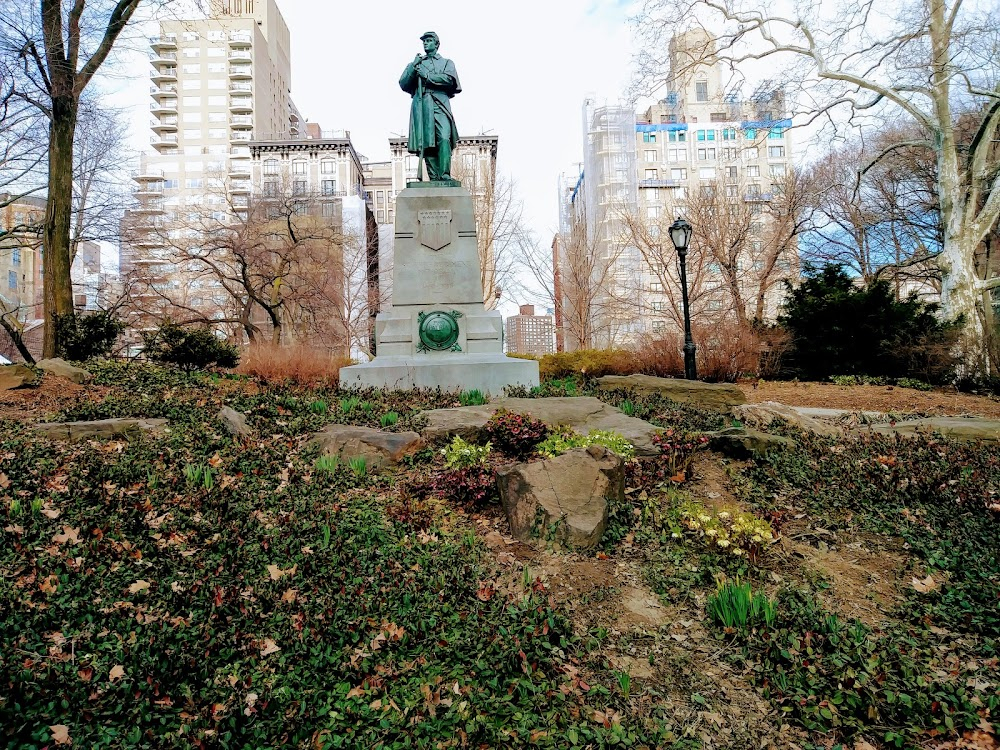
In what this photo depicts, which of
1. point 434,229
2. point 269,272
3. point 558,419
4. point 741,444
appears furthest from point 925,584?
point 269,272

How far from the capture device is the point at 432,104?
11.2 metres

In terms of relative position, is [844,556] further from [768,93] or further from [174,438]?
[768,93]

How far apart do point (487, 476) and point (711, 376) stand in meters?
11.0

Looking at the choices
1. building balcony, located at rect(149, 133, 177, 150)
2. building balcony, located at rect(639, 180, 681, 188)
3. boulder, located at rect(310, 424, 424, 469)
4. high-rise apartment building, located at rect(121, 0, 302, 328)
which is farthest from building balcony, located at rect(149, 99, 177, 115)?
boulder, located at rect(310, 424, 424, 469)

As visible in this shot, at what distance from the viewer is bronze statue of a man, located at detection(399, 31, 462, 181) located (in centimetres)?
1097

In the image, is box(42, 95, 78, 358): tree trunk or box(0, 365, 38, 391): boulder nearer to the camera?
box(0, 365, 38, 391): boulder

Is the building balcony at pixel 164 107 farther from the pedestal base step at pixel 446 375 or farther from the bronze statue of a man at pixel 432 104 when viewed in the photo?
the pedestal base step at pixel 446 375

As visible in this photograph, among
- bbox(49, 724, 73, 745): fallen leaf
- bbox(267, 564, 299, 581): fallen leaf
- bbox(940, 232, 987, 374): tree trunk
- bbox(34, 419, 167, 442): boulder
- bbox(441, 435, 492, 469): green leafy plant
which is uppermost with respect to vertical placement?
bbox(940, 232, 987, 374): tree trunk

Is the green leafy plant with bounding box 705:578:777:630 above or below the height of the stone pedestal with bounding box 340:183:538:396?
below

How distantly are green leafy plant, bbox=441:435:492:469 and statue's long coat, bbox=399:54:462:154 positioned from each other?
7908 mm

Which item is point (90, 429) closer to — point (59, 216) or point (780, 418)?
point (780, 418)

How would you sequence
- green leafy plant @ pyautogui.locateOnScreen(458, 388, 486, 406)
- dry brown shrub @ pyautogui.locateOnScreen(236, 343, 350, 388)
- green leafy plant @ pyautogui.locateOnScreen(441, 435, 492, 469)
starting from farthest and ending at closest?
1. dry brown shrub @ pyautogui.locateOnScreen(236, 343, 350, 388)
2. green leafy plant @ pyautogui.locateOnScreen(458, 388, 486, 406)
3. green leafy plant @ pyautogui.locateOnScreen(441, 435, 492, 469)

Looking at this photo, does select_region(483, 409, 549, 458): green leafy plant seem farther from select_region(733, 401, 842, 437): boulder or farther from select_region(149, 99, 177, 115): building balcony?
select_region(149, 99, 177, 115): building balcony

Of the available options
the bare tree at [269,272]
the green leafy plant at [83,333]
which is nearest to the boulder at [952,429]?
the green leafy plant at [83,333]
